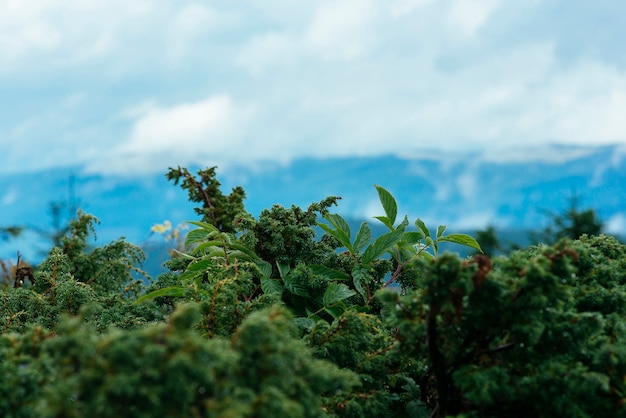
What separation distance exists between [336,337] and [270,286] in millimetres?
599

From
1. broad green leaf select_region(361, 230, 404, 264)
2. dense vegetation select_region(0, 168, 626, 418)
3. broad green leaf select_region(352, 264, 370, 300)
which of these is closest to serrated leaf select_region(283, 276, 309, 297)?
dense vegetation select_region(0, 168, 626, 418)

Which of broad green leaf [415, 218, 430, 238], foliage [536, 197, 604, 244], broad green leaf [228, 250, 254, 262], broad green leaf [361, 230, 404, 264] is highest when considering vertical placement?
foliage [536, 197, 604, 244]

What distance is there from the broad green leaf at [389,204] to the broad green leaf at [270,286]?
2.37 feet

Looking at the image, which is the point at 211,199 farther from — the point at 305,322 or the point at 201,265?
the point at 305,322

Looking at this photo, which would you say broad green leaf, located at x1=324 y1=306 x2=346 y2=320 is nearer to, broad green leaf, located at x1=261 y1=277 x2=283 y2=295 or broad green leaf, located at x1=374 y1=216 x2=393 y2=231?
broad green leaf, located at x1=261 y1=277 x2=283 y2=295

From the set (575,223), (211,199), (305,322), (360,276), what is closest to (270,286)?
(305,322)

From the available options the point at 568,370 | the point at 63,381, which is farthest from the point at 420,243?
the point at 63,381

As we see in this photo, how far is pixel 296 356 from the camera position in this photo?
1740 millimetres

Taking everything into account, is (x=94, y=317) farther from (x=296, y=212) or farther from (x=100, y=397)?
(x=100, y=397)

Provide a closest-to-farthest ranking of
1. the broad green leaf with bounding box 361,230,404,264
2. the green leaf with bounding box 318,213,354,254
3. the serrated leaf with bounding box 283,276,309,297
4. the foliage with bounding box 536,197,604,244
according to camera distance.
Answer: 1. the serrated leaf with bounding box 283,276,309,297
2. the broad green leaf with bounding box 361,230,404,264
3. the green leaf with bounding box 318,213,354,254
4. the foliage with bounding box 536,197,604,244

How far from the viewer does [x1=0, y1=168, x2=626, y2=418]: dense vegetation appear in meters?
1.58

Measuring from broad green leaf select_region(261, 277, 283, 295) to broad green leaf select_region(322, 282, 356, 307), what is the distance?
21 cm

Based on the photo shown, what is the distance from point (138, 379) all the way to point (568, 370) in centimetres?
129

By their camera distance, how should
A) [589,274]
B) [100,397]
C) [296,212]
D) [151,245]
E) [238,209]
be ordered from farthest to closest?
[151,245] → [238,209] → [296,212] → [589,274] → [100,397]
